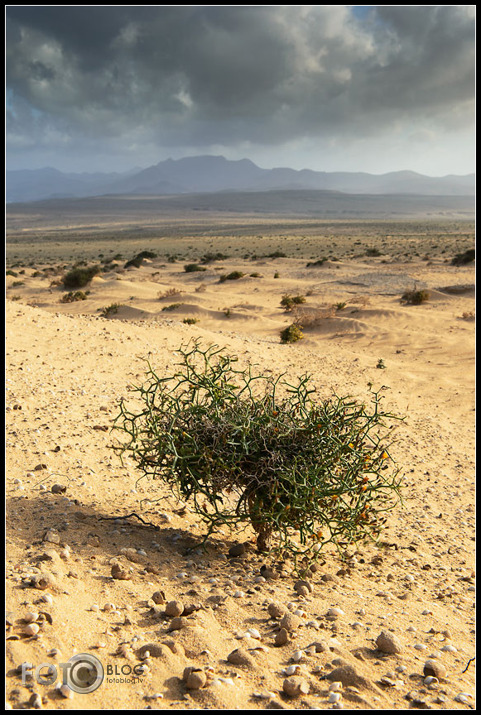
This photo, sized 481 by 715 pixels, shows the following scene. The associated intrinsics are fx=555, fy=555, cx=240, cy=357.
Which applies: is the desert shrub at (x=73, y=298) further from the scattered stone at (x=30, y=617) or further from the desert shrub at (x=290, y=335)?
the scattered stone at (x=30, y=617)

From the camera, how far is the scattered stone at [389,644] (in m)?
2.61

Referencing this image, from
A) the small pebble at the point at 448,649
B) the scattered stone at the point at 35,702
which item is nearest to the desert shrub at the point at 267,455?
the small pebble at the point at 448,649

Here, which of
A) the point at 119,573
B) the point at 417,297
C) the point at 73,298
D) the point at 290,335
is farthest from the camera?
the point at 73,298

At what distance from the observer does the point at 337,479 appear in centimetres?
334

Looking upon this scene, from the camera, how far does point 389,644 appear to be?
2605 millimetres

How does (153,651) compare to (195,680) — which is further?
(153,651)

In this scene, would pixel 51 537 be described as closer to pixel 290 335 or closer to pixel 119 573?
pixel 119 573

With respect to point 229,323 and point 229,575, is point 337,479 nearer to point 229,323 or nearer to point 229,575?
point 229,575

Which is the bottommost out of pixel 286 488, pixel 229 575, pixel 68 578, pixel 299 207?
pixel 229 575

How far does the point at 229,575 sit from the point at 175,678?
108 centimetres

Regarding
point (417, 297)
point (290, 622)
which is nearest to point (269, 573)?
point (290, 622)

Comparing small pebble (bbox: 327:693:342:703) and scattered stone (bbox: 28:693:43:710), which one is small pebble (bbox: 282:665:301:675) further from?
scattered stone (bbox: 28:693:43:710)

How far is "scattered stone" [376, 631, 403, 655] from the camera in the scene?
8.55 feet

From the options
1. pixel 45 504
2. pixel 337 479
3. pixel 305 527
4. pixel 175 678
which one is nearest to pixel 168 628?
pixel 175 678
